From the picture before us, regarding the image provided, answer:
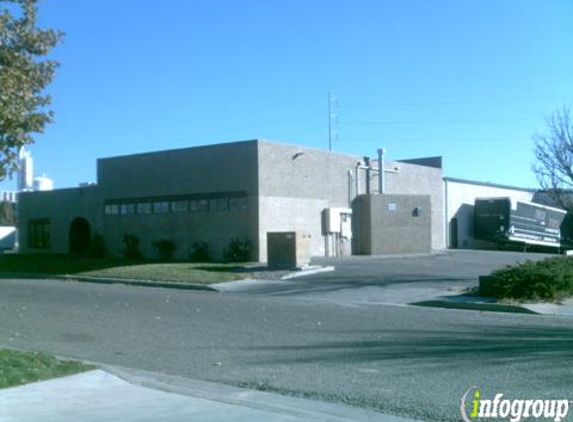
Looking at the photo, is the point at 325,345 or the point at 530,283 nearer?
the point at 325,345

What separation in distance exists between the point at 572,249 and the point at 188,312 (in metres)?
41.4

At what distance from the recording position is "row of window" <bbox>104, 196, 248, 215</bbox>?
99.9 feet

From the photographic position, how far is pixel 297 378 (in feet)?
27.7

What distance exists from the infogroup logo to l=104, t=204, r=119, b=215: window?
99.5 feet

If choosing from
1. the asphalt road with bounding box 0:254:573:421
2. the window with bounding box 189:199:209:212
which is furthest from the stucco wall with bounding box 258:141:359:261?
the asphalt road with bounding box 0:254:573:421

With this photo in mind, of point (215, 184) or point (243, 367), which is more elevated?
point (215, 184)

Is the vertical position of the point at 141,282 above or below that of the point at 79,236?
below

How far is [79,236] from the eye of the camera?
4134cm

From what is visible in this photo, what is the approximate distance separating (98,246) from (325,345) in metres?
27.0

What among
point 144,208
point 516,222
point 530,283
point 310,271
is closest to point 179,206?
point 144,208

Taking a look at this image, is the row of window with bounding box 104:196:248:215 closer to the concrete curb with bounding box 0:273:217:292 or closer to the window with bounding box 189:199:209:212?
the window with bounding box 189:199:209:212

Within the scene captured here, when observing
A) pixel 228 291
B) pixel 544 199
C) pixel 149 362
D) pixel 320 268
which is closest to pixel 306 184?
pixel 320 268

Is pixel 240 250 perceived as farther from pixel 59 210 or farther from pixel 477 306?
pixel 59 210

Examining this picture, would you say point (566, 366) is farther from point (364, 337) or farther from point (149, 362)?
point (149, 362)
